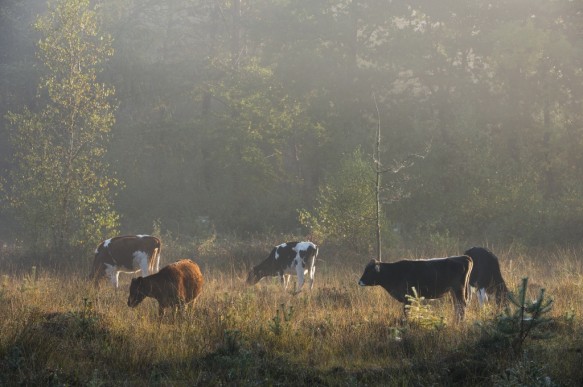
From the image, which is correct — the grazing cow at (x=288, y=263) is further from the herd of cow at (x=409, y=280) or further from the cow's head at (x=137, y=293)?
the cow's head at (x=137, y=293)

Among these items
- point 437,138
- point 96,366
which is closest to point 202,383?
point 96,366

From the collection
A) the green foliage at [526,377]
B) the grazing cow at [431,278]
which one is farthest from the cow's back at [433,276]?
the green foliage at [526,377]

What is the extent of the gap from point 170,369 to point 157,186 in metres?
35.8

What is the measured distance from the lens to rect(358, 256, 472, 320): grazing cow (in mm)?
11852

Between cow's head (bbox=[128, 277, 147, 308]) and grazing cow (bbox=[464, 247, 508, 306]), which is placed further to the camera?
grazing cow (bbox=[464, 247, 508, 306])

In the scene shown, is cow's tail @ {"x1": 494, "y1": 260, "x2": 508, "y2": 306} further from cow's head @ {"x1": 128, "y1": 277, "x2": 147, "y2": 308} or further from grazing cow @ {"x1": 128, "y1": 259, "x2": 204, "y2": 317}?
cow's head @ {"x1": 128, "y1": 277, "x2": 147, "y2": 308}

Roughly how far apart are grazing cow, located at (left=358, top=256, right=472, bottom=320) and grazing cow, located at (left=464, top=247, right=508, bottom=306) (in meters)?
2.07

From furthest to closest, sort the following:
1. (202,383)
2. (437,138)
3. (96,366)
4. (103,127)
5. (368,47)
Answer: (368,47) → (437,138) → (103,127) → (96,366) → (202,383)

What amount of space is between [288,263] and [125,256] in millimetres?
4578

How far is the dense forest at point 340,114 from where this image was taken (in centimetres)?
3294

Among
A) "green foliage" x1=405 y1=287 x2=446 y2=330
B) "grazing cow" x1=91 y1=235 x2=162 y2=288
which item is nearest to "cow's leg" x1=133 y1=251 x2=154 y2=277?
"grazing cow" x1=91 y1=235 x2=162 y2=288

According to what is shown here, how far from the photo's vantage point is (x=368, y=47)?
41.1m

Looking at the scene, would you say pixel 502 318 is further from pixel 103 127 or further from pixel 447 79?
pixel 447 79

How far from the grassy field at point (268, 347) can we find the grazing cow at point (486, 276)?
1324 millimetres
